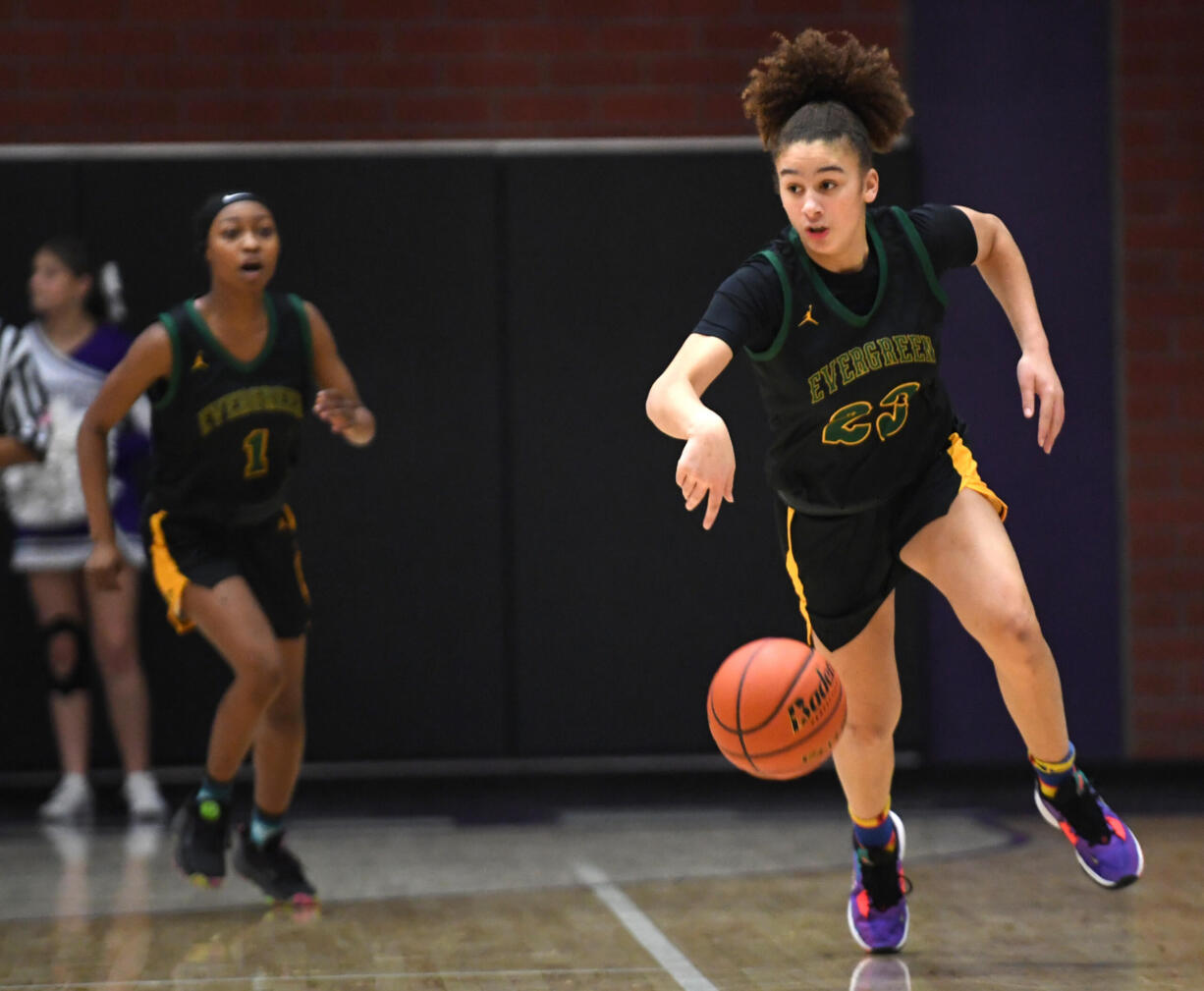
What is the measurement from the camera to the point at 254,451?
15.1 feet

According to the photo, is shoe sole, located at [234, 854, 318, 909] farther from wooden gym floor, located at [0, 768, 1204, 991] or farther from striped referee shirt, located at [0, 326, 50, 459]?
striped referee shirt, located at [0, 326, 50, 459]

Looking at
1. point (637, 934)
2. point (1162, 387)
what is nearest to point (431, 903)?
point (637, 934)

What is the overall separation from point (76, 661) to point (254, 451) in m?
2.01

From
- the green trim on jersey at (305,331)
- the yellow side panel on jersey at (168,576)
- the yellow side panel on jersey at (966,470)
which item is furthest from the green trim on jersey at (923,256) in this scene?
the yellow side panel on jersey at (168,576)

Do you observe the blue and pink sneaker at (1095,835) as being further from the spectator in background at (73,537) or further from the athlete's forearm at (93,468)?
the spectator in background at (73,537)

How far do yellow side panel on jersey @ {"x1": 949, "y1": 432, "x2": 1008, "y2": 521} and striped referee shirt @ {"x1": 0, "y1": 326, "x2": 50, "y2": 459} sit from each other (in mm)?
3425

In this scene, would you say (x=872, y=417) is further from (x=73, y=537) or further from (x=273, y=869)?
(x=73, y=537)

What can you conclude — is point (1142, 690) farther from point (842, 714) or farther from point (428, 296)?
point (842, 714)

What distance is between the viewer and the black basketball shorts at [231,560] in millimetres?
4551

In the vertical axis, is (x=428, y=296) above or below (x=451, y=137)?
below

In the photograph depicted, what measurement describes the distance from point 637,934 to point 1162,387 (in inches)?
143

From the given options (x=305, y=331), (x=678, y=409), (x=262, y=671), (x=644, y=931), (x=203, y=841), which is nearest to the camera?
(x=678, y=409)

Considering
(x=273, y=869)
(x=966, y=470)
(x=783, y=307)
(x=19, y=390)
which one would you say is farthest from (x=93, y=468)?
(x=966, y=470)

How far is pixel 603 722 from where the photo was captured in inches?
264
